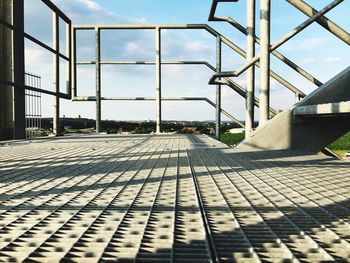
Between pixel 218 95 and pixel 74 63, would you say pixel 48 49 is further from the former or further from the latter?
pixel 218 95

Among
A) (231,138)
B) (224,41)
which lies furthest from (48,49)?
(231,138)

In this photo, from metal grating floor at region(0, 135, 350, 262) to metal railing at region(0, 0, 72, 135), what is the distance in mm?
5273

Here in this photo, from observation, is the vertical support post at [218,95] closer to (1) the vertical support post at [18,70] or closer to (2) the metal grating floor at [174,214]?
(1) the vertical support post at [18,70]

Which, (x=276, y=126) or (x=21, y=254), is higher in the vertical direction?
(x=276, y=126)

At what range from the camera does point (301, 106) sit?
17.0 ft

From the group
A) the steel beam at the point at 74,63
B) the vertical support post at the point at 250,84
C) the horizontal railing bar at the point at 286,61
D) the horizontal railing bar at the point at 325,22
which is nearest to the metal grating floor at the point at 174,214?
the horizontal railing bar at the point at 325,22

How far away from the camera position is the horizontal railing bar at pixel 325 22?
224 inches

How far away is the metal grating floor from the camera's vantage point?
1.35m

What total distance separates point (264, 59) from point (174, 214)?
436cm

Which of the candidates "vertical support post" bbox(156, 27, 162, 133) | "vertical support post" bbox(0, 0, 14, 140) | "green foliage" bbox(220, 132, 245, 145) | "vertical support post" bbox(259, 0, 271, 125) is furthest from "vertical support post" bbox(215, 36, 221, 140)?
"vertical support post" bbox(0, 0, 14, 140)

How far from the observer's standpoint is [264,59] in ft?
18.8

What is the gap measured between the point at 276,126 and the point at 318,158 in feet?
3.85

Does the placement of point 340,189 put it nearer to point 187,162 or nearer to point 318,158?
point 187,162

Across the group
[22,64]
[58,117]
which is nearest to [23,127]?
[22,64]
